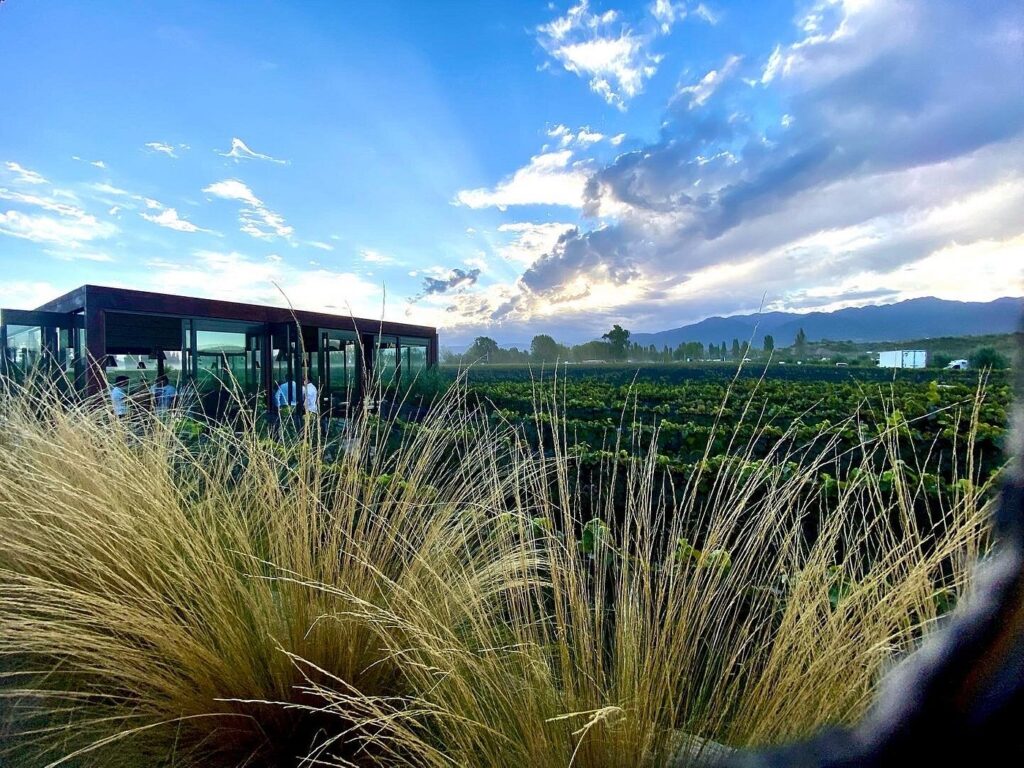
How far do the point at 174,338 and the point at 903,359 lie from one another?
513 inches

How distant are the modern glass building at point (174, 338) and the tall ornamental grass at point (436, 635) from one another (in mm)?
7117

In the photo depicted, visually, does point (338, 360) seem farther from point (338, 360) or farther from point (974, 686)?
point (974, 686)

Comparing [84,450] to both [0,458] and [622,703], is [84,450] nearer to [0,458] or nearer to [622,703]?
[0,458]

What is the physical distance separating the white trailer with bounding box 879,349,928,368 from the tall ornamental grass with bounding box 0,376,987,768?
65 centimetres

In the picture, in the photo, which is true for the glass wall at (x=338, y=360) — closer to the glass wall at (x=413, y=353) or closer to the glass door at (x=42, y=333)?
the glass wall at (x=413, y=353)

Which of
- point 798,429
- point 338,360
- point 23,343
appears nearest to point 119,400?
point 798,429

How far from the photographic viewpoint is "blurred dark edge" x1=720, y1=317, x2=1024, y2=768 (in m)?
0.32

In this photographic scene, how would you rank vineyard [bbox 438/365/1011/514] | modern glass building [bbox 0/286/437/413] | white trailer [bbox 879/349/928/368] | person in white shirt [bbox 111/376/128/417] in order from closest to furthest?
vineyard [bbox 438/365/1011/514] → white trailer [bbox 879/349/928/368] → person in white shirt [bbox 111/376/128/417] → modern glass building [bbox 0/286/437/413]

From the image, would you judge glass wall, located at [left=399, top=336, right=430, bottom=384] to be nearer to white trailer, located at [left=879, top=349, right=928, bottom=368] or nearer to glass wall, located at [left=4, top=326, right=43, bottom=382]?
glass wall, located at [left=4, top=326, right=43, bottom=382]

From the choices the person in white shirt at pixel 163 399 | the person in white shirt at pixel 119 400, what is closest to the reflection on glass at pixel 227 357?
the person in white shirt at pixel 163 399

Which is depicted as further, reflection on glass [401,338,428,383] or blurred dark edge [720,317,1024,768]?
reflection on glass [401,338,428,383]

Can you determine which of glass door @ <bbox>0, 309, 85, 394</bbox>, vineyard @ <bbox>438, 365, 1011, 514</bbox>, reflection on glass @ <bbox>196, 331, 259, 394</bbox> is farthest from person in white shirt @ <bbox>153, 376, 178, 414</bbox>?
vineyard @ <bbox>438, 365, 1011, 514</bbox>

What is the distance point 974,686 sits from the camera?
337 mm

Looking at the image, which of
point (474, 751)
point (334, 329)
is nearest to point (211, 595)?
point (474, 751)
